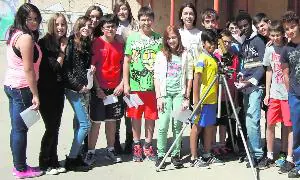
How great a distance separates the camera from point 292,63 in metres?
4.41

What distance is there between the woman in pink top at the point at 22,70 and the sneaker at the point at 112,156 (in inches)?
41.2

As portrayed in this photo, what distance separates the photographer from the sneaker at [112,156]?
5.11 metres

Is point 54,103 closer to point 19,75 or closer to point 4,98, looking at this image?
point 19,75

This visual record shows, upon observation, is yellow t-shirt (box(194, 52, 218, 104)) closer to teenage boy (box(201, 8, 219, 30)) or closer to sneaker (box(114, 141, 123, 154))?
teenage boy (box(201, 8, 219, 30))

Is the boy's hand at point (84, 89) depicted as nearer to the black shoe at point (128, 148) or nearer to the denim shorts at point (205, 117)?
the black shoe at point (128, 148)

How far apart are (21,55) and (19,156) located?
1048mm

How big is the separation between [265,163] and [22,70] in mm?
2782

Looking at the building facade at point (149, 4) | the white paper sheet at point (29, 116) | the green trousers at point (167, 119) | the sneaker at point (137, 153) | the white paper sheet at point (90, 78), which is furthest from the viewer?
the building facade at point (149, 4)

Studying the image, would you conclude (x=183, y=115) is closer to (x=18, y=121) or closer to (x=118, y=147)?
(x=118, y=147)

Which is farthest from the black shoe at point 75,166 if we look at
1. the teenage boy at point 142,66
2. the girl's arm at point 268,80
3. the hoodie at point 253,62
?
the girl's arm at point 268,80

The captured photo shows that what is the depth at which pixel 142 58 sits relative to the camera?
4980 mm

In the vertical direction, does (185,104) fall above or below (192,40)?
below

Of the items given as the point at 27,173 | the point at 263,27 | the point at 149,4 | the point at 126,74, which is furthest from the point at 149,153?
the point at 149,4

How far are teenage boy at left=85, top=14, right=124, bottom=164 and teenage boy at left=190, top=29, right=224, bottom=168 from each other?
886 millimetres
